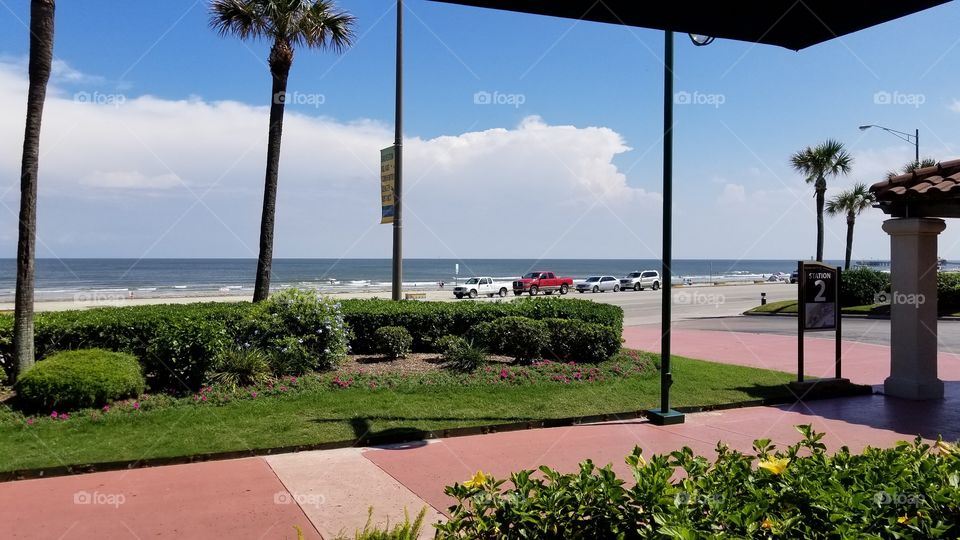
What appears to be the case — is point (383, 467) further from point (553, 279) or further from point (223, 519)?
point (553, 279)

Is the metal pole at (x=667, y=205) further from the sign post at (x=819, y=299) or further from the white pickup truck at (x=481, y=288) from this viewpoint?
the white pickup truck at (x=481, y=288)

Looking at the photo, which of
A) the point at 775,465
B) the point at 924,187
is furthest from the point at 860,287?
the point at 775,465

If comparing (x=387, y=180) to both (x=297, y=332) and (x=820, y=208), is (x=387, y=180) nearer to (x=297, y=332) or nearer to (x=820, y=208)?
(x=297, y=332)

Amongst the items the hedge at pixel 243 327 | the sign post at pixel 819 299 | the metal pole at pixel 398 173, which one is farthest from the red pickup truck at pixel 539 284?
the sign post at pixel 819 299

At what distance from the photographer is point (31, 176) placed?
8.84 m

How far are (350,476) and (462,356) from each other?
446cm

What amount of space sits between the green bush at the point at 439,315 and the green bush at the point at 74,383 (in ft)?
12.6

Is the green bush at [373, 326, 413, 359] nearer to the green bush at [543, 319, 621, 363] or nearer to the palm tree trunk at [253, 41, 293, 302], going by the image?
the green bush at [543, 319, 621, 363]

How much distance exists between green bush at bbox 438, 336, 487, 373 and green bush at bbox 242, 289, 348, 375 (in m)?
1.67

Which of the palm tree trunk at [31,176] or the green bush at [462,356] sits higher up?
the palm tree trunk at [31,176]

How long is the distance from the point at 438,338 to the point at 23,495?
7028mm

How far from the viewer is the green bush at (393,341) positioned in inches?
441

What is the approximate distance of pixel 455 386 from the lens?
9.82 meters

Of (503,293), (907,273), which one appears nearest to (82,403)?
(907,273)
